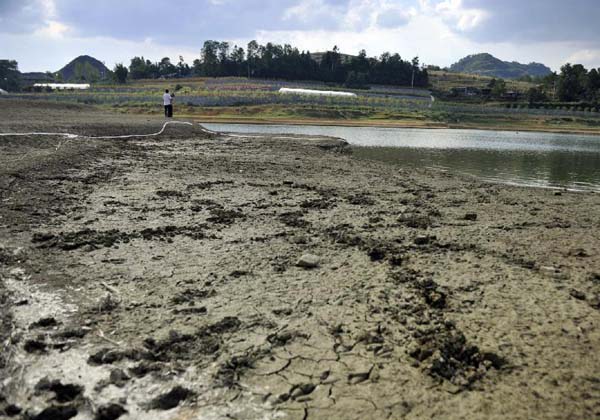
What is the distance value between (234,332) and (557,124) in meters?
79.0

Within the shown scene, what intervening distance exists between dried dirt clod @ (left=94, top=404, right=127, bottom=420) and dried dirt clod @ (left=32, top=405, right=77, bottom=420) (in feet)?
0.52

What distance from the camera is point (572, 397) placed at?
10.5 feet

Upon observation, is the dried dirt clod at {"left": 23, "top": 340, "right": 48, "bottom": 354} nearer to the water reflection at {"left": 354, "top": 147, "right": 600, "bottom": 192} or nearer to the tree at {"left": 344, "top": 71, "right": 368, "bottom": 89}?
the water reflection at {"left": 354, "top": 147, "right": 600, "bottom": 192}

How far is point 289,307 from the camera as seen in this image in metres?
4.38

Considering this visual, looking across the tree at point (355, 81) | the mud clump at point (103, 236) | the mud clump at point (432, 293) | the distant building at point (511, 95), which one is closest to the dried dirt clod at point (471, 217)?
the mud clump at point (432, 293)

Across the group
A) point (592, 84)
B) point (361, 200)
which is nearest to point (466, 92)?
point (592, 84)

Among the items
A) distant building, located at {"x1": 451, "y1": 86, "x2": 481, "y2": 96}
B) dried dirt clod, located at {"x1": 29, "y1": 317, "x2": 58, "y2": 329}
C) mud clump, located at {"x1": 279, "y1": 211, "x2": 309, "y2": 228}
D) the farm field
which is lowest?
dried dirt clod, located at {"x1": 29, "y1": 317, "x2": 58, "y2": 329}

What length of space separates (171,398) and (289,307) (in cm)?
151

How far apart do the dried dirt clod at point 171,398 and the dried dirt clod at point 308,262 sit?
7.99 feet

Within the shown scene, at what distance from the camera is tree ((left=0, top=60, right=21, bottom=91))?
111 metres

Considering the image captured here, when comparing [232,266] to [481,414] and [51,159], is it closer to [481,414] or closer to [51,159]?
[481,414]

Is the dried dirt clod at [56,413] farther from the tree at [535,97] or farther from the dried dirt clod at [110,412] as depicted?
the tree at [535,97]

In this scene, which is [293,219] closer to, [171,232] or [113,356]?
[171,232]

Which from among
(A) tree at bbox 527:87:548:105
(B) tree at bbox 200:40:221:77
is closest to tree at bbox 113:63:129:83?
(B) tree at bbox 200:40:221:77
